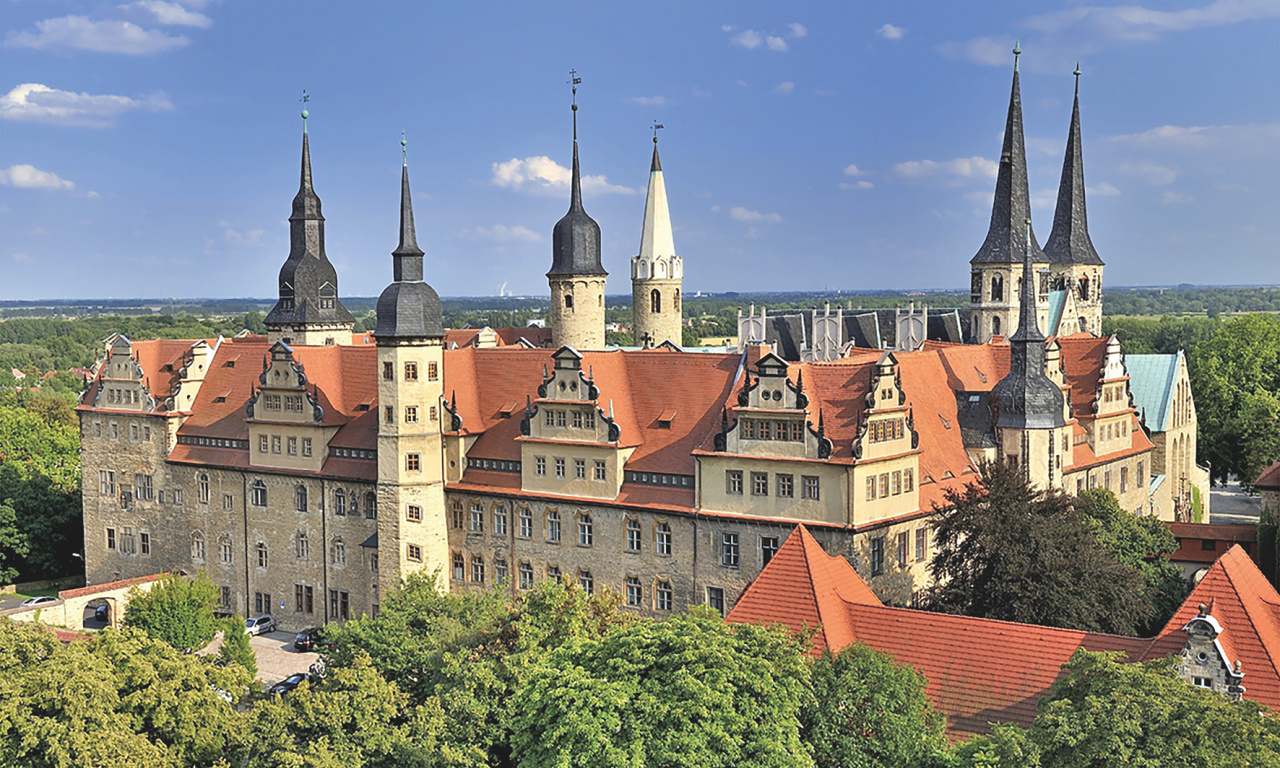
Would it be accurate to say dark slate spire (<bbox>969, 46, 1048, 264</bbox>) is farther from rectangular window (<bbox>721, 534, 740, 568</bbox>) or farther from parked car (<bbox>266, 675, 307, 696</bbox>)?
parked car (<bbox>266, 675, 307, 696</bbox>)

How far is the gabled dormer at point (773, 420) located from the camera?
47000 mm

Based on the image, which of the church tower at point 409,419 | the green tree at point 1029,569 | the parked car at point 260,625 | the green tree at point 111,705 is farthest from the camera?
the parked car at point 260,625

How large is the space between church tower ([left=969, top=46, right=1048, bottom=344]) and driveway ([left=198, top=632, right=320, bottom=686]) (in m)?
43.9

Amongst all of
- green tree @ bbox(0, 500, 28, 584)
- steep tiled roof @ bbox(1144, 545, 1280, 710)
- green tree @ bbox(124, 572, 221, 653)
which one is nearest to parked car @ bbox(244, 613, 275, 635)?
green tree @ bbox(124, 572, 221, 653)

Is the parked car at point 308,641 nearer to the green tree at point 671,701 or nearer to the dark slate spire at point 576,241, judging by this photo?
the dark slate spire at point 576,241

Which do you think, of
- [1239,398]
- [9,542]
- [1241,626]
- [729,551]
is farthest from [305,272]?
[1239,398]

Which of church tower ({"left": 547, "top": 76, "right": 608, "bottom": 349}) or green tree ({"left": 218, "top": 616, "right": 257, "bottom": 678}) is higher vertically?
church tower ({"left": 547, "top": 76, "right": 608, "bottom": 349})

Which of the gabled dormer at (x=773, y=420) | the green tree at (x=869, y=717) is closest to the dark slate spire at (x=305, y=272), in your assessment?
the gabled dormer at (x=773, y=420)

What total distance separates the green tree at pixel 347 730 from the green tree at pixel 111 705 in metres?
1.44

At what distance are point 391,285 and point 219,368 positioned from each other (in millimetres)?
17714

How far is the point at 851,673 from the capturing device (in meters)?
30.9

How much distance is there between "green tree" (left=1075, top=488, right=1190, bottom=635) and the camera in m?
48.9

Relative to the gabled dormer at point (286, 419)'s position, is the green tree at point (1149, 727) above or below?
below

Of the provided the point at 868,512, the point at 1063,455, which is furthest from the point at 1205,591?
the point at 1063,455
